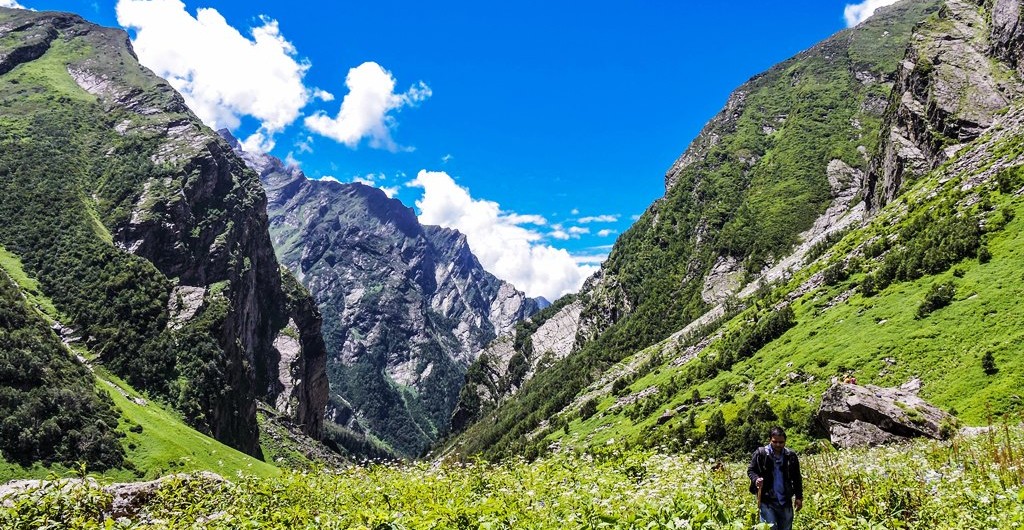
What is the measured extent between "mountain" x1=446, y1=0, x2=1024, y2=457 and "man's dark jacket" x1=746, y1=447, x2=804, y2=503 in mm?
25877

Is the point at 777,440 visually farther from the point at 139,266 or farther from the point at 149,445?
the point at 139,266

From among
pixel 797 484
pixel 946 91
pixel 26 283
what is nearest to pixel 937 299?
pixel 797 484

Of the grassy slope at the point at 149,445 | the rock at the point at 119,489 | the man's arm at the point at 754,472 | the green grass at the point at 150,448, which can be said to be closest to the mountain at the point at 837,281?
the man's arm at the point at 754,472

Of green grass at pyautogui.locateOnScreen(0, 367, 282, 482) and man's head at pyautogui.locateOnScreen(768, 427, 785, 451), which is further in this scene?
green grass at pyautogui.locateOnScreen(0, 367, 282, 482)

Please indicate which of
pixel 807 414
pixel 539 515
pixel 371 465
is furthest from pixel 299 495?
pixel 807 414

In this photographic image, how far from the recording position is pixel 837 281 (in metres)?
73.5

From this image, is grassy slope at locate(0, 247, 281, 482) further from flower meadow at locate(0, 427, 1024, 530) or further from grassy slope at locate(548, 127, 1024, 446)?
flower meadow at locate(0, 427, 1024, 530)

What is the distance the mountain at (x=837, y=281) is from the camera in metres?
42.7

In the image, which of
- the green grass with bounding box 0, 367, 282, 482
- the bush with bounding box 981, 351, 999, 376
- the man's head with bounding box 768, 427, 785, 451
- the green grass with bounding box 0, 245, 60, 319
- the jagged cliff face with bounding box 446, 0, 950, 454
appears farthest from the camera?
the jagged cliff face with bounding box 446, 0, 950, 454

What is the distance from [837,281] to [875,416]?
51.2 metres

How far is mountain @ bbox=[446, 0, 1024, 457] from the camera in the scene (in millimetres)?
42688

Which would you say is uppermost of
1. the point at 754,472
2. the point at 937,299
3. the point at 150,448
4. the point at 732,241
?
the point at 732,241

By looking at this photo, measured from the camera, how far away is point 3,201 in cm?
15938

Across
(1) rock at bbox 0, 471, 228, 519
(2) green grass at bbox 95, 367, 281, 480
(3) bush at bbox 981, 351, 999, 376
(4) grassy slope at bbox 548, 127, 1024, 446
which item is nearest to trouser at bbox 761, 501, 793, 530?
(1) rock at bbox 0, 471, 228, 519
